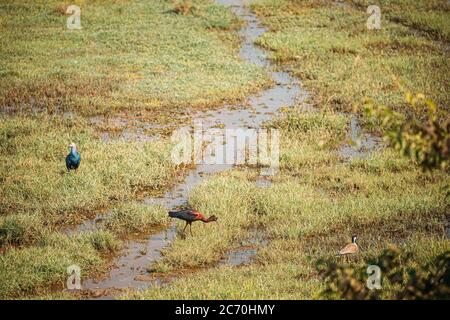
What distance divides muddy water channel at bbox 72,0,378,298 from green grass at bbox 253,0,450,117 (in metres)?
0.74

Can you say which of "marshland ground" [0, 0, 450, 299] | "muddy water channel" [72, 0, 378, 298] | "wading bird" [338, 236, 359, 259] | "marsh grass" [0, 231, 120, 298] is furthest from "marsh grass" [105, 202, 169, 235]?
"wading bird" [338, 236, 359, 259]

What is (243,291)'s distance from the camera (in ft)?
30.5

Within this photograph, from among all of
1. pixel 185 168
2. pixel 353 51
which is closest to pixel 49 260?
pixel 185 168

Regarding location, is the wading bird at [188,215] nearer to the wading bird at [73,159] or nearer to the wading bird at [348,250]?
the wading bird at [348,250]

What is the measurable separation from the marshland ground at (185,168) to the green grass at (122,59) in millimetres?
84

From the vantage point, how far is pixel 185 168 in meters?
15.3

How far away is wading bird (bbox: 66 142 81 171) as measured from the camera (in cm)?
1415

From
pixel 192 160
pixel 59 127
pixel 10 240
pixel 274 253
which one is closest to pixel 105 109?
pixel 59 127

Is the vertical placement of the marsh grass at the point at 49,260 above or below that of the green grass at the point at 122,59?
below

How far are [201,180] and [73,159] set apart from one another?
113 inches

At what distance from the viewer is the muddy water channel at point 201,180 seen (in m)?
10.6

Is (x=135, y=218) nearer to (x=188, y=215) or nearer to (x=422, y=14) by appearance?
(x=188, y=215)

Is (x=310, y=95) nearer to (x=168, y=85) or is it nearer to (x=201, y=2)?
(x=168, y=85)

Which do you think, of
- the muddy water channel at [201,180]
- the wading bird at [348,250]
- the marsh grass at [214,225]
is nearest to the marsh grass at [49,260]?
the muddy water channel at [201,180]
